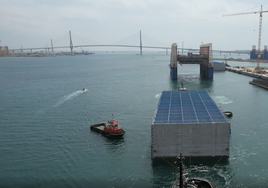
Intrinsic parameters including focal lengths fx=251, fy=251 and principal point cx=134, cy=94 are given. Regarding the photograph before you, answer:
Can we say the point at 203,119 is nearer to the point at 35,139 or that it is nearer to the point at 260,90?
the point at 35,139

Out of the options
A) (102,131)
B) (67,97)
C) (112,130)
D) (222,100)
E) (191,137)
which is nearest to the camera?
(191,137)

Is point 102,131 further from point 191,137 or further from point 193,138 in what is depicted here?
point 193,138

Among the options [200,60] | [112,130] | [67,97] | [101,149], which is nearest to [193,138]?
A: [101,149]

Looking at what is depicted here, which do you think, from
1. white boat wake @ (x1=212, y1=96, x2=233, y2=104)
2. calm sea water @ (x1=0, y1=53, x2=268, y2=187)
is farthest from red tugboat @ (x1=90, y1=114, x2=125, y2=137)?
white boat wake @ (x1=212, y1=96, x2=233, y2=104)

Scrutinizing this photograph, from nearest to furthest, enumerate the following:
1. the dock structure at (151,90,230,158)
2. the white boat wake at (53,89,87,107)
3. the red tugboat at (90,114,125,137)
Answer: the dock structure at (151,90,230,158)
the red tugboat at (90,114,125,137)
the white boat wake at (53,89,87,107)

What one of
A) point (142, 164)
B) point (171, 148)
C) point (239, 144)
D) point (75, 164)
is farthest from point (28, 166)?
point (239, 144)

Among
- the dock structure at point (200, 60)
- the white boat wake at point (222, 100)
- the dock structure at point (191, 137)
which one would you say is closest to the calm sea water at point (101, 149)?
the white boat wake at point (222, 100)

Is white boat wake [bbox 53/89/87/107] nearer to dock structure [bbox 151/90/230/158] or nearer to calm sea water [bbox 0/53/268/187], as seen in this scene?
calm sea water [bbox 0/53/268/187]

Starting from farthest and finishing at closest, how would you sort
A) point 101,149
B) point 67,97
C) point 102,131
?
point 67,97 → point 102,131 → point 101,149
